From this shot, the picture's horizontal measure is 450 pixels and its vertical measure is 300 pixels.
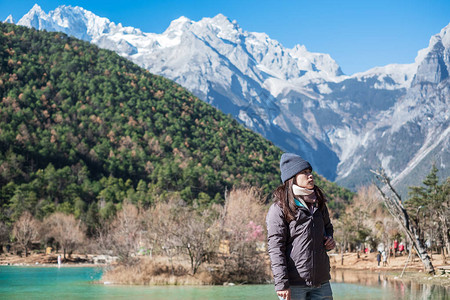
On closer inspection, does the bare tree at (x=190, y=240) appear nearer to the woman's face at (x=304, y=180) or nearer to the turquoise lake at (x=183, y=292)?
the turquoise lake at (x=183, y=292)

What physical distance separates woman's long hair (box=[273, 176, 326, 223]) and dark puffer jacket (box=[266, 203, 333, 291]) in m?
0.04

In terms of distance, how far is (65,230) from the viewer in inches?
2200

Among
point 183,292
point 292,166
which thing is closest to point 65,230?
point 183,292

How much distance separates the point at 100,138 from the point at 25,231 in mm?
39330

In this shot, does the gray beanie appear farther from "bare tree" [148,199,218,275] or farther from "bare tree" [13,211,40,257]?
"bare tree" [13,211,40,257]

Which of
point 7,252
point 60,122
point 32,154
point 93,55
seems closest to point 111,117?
point 60,122

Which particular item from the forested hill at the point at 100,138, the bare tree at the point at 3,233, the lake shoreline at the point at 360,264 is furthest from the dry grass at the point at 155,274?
the forested hill at the point at 100,138

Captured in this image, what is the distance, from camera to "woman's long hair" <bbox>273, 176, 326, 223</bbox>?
507 cm

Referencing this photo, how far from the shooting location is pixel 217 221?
2955cm

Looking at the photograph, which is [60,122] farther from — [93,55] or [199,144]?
[93,55]

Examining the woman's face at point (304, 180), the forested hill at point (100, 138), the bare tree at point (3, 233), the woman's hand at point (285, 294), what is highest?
the forested hill at point (100, 138)

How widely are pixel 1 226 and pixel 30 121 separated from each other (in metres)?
32.7

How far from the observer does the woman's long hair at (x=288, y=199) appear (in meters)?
5.07

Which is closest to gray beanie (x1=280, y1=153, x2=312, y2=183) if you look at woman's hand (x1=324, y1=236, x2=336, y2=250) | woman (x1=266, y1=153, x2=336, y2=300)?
woman (x1=266, y1=153, x2=336, y2=300)
